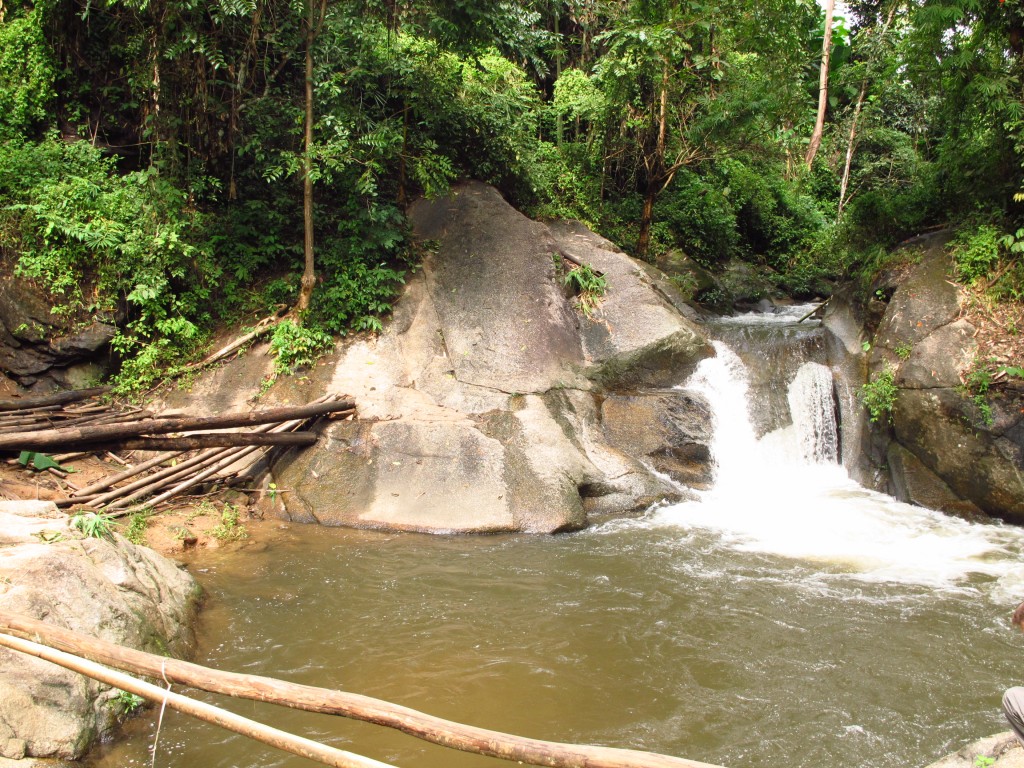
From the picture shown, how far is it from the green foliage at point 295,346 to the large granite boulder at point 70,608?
170 inches

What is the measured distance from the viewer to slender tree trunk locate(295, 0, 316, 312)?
32.6 ft

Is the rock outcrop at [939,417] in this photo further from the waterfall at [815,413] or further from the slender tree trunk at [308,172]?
the slender tree trunk at [308,172]

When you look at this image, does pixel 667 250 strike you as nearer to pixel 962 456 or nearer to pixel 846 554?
pixel 962 456

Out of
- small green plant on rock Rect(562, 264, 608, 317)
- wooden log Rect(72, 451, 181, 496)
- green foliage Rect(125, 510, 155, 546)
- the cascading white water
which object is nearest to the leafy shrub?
small green plant on rock Rect(562, 264, 608, 317)

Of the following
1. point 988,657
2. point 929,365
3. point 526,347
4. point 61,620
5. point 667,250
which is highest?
point 667,250

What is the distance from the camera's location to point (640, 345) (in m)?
11.1

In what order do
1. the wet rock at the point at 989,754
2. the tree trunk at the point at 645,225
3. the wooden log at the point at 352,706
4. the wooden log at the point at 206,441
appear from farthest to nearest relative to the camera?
the tree trunk at the point at 645,225 < the wooden log at the point at 206,441 < the wet rock at the point at 989,754 < the wooden log at the point at 352,706

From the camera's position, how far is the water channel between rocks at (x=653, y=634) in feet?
14.9

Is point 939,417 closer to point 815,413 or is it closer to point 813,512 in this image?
point 815,413

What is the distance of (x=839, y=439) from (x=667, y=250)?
276 inches

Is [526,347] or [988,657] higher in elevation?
[526,347]

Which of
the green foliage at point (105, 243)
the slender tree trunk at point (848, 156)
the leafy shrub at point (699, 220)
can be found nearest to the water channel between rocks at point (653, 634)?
the green foliage at point (105, 243)

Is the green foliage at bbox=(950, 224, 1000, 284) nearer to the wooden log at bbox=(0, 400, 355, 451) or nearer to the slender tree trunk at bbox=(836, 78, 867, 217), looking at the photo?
the wooden log at bbox=(0, 400, 355, 451)

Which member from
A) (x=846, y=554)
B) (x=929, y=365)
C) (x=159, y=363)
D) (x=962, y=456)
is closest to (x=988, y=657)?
(x=846, y=554)
